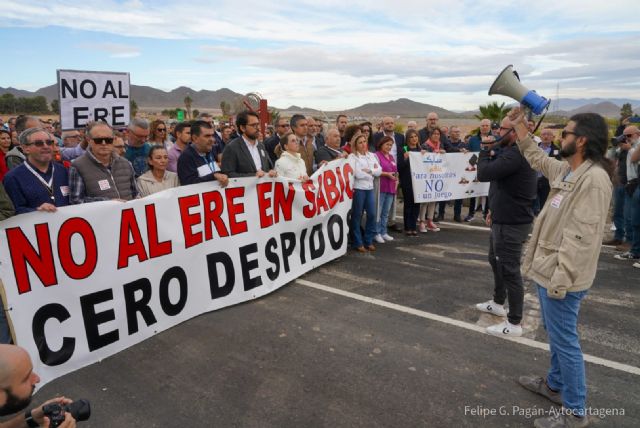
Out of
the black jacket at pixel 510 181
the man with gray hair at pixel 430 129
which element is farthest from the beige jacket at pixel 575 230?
the man with gray hair at pixel 430 129

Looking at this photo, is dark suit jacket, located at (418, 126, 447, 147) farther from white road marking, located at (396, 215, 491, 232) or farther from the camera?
the camera

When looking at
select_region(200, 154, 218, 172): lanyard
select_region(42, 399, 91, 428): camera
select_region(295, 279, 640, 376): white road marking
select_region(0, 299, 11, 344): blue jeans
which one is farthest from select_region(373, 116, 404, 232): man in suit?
select_region(42, 399, 91, 428): camera

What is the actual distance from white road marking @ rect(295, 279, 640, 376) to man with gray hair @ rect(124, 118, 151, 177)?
2.80m

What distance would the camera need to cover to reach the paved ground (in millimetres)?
3201

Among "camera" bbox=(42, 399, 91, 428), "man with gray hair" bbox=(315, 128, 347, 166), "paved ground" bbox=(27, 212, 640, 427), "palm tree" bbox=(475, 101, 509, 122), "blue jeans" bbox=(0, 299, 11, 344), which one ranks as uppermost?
"palm tree" bbox=(475, 101, 509, 122)

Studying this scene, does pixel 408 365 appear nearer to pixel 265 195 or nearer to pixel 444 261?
pixel 265 195

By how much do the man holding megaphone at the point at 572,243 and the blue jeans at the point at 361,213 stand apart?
412 centimetres

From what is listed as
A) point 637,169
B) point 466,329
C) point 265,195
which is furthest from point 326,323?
point 637,169

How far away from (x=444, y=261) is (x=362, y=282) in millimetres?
1699

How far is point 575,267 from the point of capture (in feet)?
9.40

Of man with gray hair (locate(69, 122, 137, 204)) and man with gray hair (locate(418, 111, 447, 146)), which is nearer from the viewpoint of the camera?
man with gray hair (locate(69, 122, 137, 204))

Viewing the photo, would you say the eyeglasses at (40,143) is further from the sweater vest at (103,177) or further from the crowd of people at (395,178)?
the sweater vest at (103,177)

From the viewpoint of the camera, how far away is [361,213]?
7297 mm

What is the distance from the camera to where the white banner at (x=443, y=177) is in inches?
340
